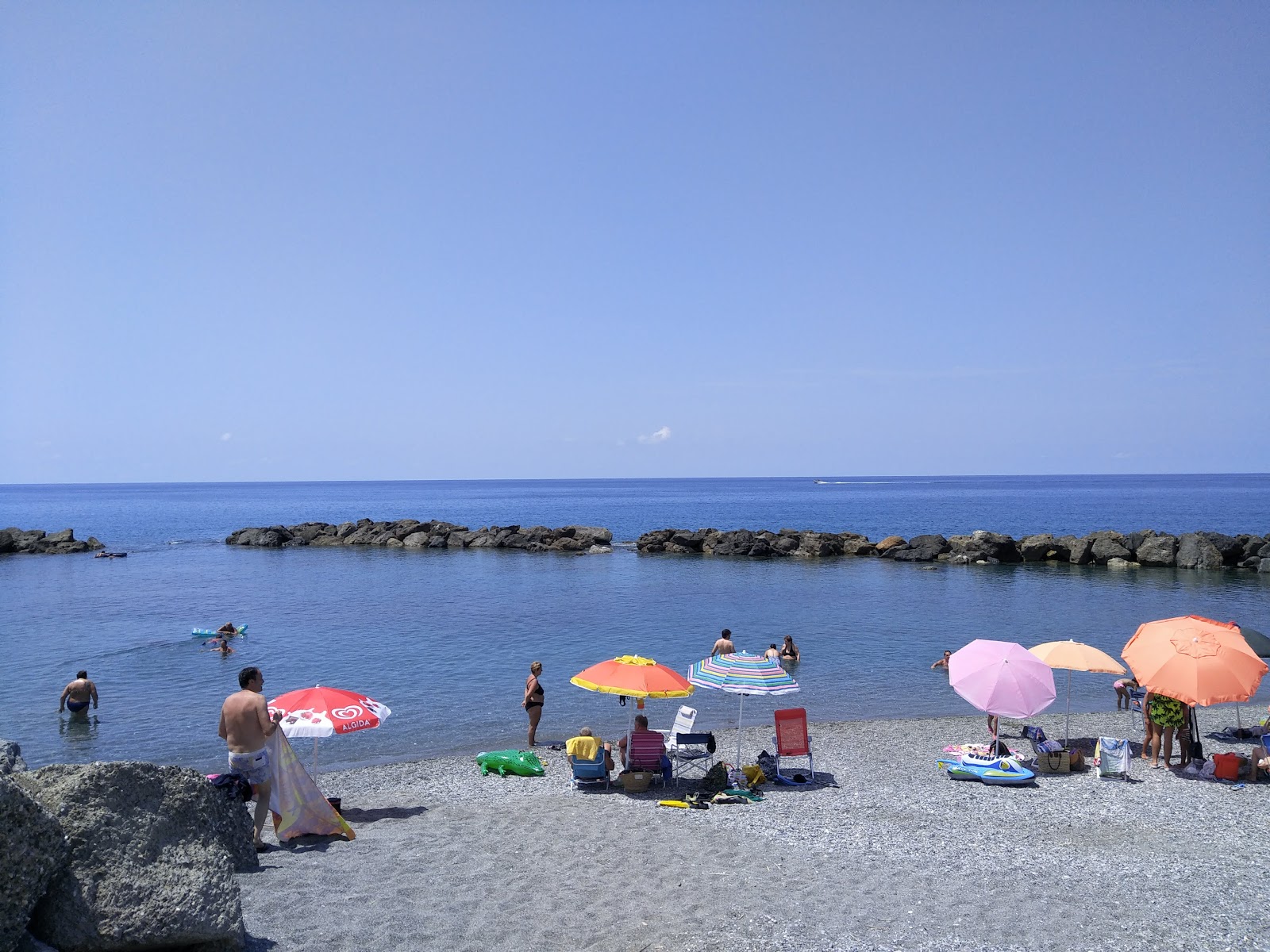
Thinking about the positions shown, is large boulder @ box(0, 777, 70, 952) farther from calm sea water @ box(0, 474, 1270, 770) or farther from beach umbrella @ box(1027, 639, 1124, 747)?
beach umbrella @ box(1027, 639, 1124, 747)

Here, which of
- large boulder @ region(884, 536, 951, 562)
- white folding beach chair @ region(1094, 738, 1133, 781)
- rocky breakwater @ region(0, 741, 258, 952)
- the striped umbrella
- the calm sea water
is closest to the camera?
rocky breakwater @ region(0, 741, 258, 952)

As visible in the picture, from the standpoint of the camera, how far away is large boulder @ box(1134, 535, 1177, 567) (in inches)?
1849

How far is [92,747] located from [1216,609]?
36.5 m

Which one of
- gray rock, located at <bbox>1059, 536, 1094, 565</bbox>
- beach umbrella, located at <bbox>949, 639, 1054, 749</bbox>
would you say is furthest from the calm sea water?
beach umbrella, located at <bbox>949, 639, 1054, 749</bbox>

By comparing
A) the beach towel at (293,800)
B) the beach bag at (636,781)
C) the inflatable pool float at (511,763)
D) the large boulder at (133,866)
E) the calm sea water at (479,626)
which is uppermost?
the large boulder at (133,866)

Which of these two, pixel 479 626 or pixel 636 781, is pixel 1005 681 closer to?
pixel 636 781

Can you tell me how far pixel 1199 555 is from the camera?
149ft

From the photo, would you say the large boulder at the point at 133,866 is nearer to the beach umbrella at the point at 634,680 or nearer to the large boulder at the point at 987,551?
the beach umbrella at the point at 634,680

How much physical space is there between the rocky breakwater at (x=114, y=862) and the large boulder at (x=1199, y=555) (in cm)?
5100

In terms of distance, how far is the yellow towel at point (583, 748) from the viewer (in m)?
12.6

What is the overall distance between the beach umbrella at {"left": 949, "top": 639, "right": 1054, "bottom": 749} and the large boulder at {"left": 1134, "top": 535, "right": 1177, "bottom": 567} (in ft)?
134

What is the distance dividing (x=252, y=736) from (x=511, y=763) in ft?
18.9

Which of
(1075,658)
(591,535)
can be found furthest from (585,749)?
(591,535)

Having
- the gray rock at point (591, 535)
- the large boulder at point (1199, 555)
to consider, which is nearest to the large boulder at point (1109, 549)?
the large boulder at point (1199, 555)
